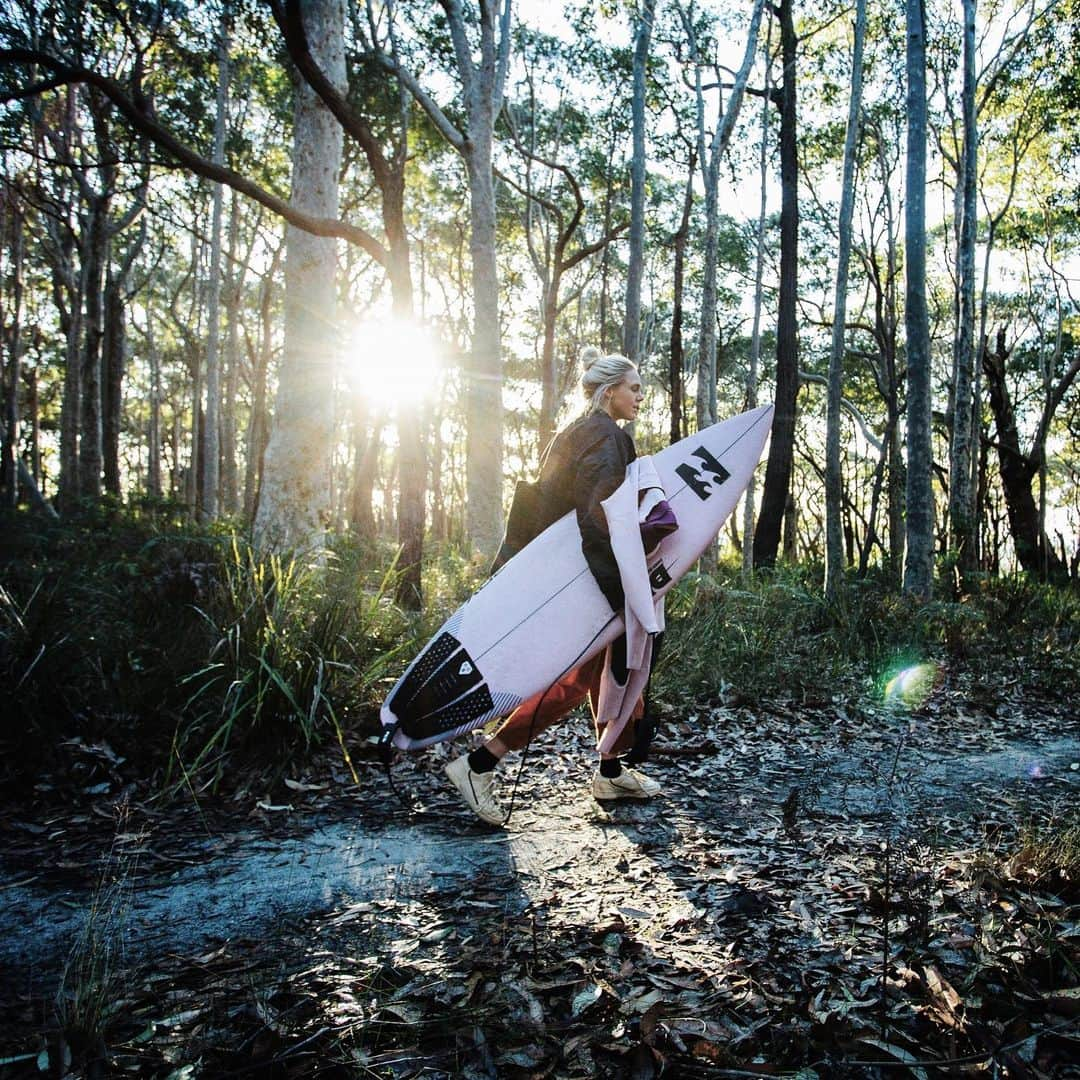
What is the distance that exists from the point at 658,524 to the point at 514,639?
30.4 inches

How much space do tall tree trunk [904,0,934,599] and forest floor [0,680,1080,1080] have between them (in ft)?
20.0

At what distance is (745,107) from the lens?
1800 centimetres

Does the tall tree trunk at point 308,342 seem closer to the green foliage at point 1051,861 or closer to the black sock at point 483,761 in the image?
the black sock at point 483,761

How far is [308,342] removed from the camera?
7.21m

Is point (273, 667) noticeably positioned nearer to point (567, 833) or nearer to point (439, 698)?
point (439, 698)

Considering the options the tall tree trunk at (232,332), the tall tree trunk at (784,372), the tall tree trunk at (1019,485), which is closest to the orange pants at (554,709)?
the tall tree trunk at (784,372)

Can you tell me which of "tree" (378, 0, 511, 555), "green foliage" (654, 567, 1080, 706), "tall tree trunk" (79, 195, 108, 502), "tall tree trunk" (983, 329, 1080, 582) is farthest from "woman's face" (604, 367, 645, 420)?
"tall tree trunk" (983, 329, 1080, 582)

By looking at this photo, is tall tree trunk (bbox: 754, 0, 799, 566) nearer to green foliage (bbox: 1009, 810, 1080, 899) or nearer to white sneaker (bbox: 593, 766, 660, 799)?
white sneaker (bbox: 593, 766, 660, 799)

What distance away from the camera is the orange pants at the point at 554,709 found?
3141 millimetres

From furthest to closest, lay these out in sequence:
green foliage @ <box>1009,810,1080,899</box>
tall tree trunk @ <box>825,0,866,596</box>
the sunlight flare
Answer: tall tree trunk @ <box>825,0,866,596</box> < the sunlight flare < green foliage @ <box>1009,810,1080,899</box>

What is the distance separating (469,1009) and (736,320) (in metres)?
25.7

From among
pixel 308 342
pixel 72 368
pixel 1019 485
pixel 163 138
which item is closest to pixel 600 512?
pixel 163 138

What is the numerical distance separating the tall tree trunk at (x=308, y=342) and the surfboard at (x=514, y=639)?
423cm

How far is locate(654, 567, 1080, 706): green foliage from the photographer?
18.2 ft
